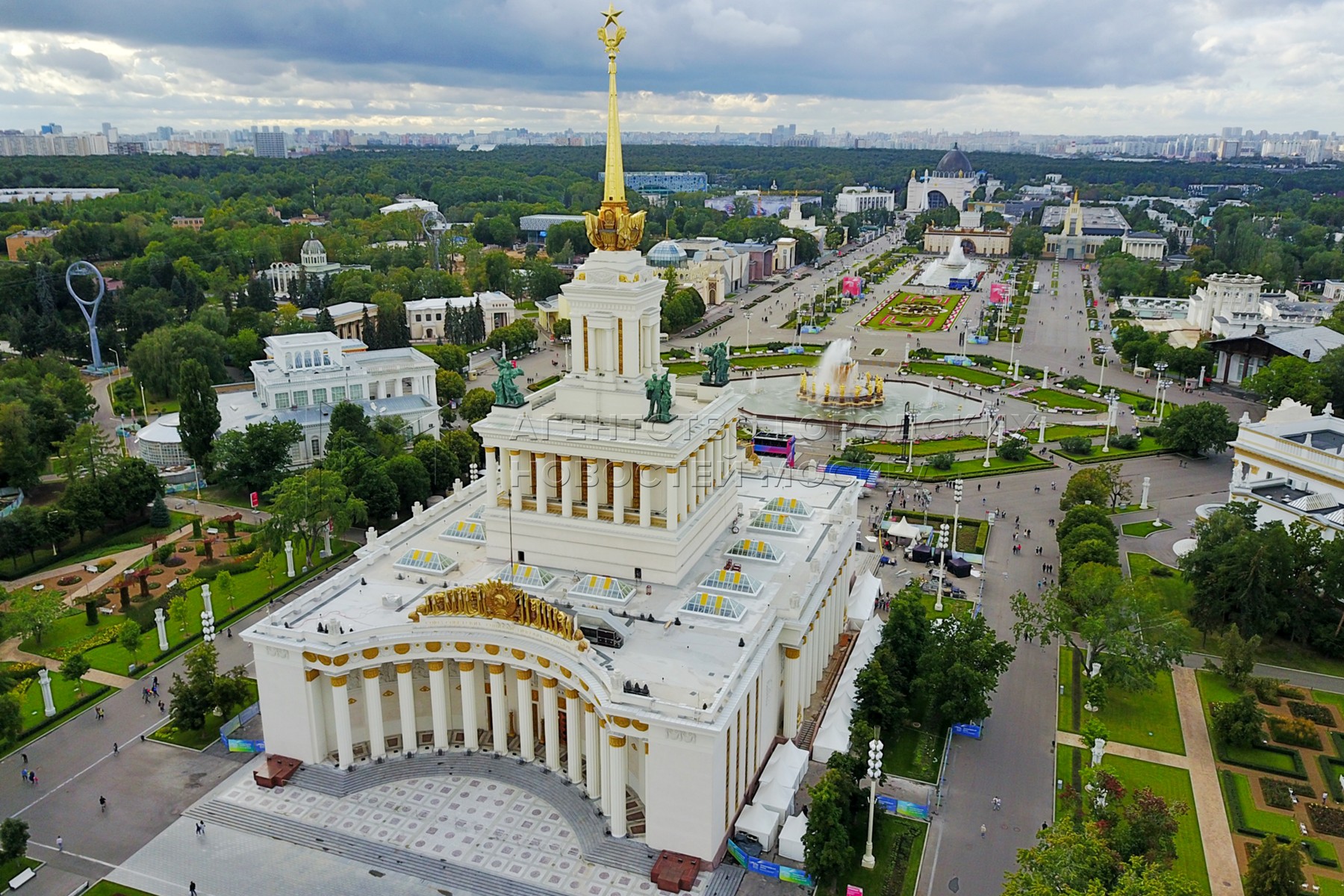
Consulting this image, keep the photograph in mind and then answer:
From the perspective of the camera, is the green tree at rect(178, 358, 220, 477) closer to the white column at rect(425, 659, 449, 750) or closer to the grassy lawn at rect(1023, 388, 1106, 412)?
the white column at rect(425, 659, 449, 750)

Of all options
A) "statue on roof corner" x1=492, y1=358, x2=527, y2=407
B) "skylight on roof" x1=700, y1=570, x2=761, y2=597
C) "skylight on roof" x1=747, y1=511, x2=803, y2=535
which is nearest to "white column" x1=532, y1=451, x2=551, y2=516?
"statue on roof corner" x1=492, y1=358, x2=527, y2=407

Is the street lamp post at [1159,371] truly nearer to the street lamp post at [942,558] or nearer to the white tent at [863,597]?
the street lamp post at [942,558]

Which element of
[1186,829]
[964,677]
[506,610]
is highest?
[506,610]

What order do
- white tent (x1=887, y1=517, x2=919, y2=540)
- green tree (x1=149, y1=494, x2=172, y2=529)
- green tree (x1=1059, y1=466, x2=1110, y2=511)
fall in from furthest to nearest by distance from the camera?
green tree (x1=149, y1=494, x2=172, y2=529) → green tree (x1=1059, y1=466, x2=1110, y2=511) → white tent (x1=887, y1=517, x2=919, y2=540)

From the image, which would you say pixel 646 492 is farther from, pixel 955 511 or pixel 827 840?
pixel 955 511

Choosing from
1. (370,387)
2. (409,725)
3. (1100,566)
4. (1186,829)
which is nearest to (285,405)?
(370,387)

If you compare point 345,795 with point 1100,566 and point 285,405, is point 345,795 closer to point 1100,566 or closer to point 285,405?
point 1100,566

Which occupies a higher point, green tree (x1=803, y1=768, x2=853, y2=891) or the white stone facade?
the white stone facade
